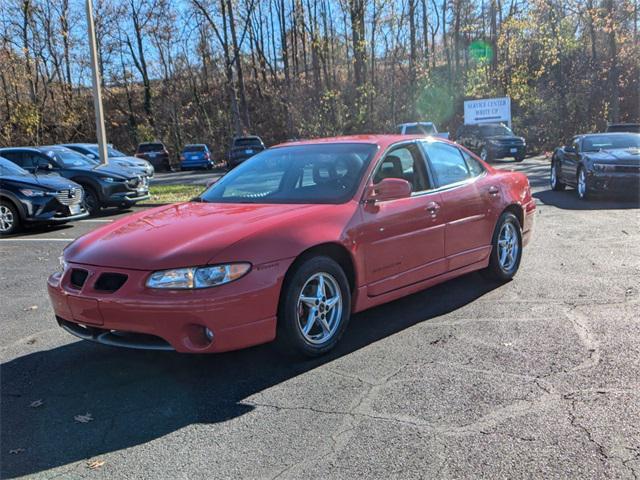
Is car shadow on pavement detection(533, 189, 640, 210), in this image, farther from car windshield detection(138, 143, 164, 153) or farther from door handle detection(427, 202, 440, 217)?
car windshield detection(138, 143, 164, 153)

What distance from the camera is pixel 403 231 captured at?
186 inches

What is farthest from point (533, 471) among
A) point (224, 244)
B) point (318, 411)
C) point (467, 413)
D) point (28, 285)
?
point (28, 285)

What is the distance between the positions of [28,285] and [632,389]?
6138mm

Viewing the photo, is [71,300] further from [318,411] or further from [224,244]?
[318,411]

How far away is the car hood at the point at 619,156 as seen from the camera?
455 inches

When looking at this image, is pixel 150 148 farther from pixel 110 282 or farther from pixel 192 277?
pixel 192 277

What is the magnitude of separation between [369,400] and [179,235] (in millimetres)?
1638

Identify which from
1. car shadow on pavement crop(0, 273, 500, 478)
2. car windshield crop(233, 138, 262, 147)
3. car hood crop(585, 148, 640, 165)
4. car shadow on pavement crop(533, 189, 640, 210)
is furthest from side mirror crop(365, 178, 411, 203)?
car windshield crop(233, 138, 262, 147)

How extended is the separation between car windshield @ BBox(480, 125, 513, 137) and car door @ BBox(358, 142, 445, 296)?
20773 mm

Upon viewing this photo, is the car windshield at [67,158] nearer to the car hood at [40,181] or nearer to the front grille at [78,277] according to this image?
the car hood at [40,181]

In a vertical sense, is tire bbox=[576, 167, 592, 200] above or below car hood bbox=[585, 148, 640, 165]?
below

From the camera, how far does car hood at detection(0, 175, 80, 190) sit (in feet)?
34.9

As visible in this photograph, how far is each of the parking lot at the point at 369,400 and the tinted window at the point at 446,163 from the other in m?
1.16

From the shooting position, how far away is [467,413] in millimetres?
3277
